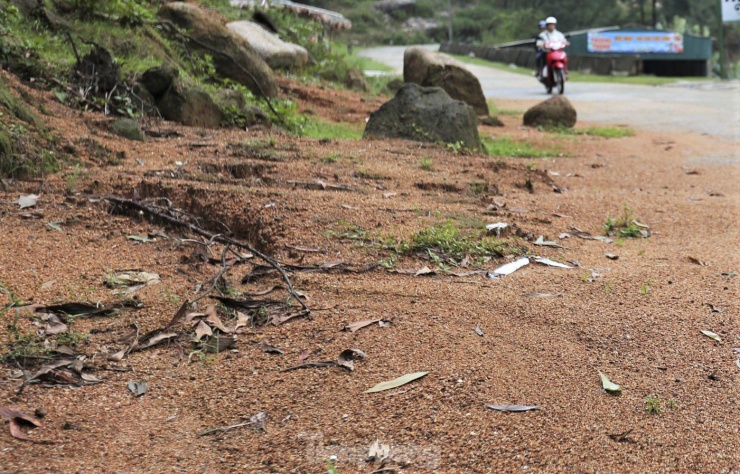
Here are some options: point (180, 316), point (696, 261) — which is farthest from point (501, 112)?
point (180, 316)

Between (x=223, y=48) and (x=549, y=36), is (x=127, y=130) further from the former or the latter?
(x=549, y=36)

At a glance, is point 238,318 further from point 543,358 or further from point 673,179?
point 673,179

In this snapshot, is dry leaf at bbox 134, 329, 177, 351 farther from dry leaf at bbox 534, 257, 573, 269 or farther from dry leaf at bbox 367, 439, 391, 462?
dry leaf at bbox 534, 257, 573, 269

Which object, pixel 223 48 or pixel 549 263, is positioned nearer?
pixel 549 263

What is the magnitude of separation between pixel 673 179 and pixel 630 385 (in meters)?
5.03

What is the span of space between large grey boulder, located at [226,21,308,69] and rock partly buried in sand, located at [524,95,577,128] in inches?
162

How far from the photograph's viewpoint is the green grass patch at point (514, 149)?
29.7 ft

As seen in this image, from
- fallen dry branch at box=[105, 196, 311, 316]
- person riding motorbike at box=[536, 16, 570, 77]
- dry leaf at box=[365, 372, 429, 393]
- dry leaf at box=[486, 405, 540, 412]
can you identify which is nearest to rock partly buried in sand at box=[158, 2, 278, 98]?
fallen dry branch at box=[105, 196, 311, 316]

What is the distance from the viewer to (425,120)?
7.96 m

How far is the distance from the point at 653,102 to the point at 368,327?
14.2m

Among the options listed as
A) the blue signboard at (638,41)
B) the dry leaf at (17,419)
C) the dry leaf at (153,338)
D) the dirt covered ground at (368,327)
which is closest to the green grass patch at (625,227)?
the dirt covered ground at (368,327)

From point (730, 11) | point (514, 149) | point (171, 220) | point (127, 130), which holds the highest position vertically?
point (730, 11)

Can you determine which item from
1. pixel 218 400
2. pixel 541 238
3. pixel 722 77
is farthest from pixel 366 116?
pixel 722 77

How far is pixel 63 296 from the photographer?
3.71m
